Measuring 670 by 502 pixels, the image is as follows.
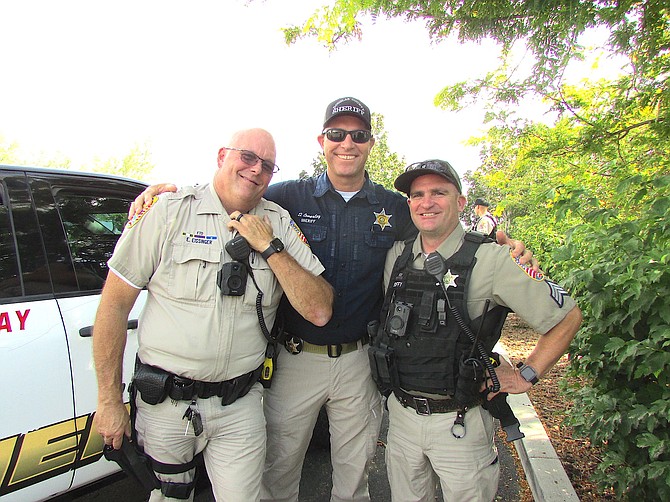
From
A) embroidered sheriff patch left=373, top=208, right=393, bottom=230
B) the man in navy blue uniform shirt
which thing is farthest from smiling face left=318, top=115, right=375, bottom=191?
embroidered sheriff patch left=373, top=208, right=393, bottom=230

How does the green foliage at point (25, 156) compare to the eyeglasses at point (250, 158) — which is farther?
the green foliage at point (25, 156)

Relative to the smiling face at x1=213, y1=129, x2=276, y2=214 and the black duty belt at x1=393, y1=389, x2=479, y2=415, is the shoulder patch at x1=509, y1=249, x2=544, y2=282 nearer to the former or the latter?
the black duty belt at x1=393, y1=389, x2=479, y2=415

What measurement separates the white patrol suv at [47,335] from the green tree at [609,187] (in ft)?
6.65

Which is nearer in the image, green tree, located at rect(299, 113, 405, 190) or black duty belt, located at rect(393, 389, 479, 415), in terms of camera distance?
black duty belt, located at rect(393, 389, 479, 415)

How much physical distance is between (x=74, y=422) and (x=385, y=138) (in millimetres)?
18164

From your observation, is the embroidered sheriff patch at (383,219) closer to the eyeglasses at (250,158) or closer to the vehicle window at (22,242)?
the eyeglasses at (250,158)

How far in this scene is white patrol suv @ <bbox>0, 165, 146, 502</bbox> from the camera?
75.2 inches

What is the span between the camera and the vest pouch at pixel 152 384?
1894 millimetres

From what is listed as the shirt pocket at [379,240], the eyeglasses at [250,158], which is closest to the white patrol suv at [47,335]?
the eyeglasses at [250,158]

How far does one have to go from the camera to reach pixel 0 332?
1.87 meters

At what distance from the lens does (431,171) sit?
7.16 ft

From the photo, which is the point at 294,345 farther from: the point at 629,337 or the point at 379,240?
the point at 629,337

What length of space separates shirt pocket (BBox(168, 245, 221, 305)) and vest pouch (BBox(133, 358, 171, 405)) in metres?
0.33

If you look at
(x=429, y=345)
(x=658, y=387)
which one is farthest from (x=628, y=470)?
(x=429, y=345)
